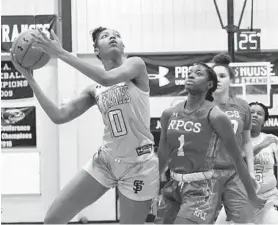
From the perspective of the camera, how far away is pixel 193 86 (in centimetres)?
373

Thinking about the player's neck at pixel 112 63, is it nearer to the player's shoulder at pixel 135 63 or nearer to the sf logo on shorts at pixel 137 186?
the player's shoulder at pixel 135 63

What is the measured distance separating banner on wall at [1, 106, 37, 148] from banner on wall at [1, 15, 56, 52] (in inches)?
42.0

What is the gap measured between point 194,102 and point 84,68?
2.88ft

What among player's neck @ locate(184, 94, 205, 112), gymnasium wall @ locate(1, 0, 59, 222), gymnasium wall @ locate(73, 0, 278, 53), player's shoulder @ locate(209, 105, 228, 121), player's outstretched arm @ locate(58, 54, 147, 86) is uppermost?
gymnasium wall @ locate(73, 0, 278, 53)

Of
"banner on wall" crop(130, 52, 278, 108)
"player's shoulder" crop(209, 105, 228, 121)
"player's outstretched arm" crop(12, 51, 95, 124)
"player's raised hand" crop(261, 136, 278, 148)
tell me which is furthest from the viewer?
"banner on wall" crop(130, 52, 278, 108)

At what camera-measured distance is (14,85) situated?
34.2 ft

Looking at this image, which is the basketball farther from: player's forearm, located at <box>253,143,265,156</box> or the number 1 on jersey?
player's forearm, located at <box>253,143,265,156</box>

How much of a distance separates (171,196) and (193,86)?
0.68m

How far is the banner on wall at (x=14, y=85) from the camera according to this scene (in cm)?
1041

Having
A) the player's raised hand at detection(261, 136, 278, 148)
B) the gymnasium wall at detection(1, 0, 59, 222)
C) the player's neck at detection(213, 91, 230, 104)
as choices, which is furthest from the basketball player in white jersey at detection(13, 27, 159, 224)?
the gymnasium wall at detection(1, 0, 59, 222)

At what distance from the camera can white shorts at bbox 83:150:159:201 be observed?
3.51m

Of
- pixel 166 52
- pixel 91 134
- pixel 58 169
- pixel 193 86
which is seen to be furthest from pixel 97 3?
pixel 193 86

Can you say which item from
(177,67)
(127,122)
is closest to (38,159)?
(177,67)

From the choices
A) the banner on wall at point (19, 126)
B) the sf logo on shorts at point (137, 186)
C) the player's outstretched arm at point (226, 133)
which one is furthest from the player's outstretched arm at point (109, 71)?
the banner on wall at point (19, 126)
